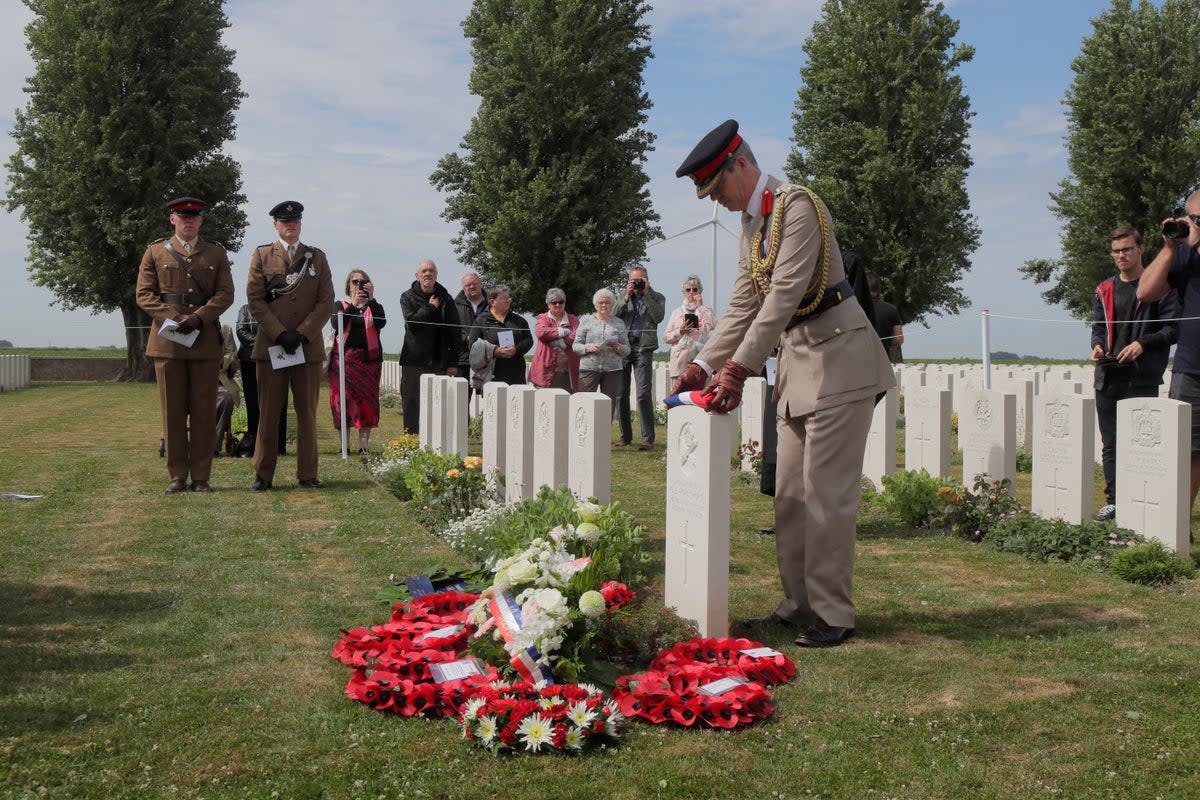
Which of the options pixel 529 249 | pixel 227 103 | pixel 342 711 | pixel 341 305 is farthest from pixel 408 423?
pixel 227 103

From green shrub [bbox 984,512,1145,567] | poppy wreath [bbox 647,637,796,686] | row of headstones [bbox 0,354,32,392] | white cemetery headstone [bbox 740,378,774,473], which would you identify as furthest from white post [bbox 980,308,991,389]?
row of headstones [bbox 0,354,32,392]

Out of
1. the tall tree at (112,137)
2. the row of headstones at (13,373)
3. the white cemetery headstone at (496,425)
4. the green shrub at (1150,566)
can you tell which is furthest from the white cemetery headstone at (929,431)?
the tall tree at (112,137)

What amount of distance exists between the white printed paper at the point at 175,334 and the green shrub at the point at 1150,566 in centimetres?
714

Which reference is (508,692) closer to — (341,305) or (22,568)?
(22,568)

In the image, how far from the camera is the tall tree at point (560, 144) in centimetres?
3516

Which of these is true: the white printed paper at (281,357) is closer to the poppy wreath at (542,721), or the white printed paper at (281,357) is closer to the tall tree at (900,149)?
the poppy wreath at (542,721)

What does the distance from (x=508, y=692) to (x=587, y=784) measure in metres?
0.65

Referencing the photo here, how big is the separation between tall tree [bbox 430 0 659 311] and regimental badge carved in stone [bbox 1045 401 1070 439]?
91.2ft

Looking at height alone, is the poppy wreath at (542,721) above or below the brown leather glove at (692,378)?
below

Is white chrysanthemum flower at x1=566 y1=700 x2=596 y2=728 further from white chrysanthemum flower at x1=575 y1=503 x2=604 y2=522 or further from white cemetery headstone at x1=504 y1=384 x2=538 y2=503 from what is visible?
white cemetery headstone at x1=504 y1=384 x2=538 y2=503

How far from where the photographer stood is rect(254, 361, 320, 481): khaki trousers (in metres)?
9.95

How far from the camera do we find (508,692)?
4035 millimetres

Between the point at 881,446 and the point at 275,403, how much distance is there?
559 centimetres

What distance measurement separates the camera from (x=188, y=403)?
961cm
